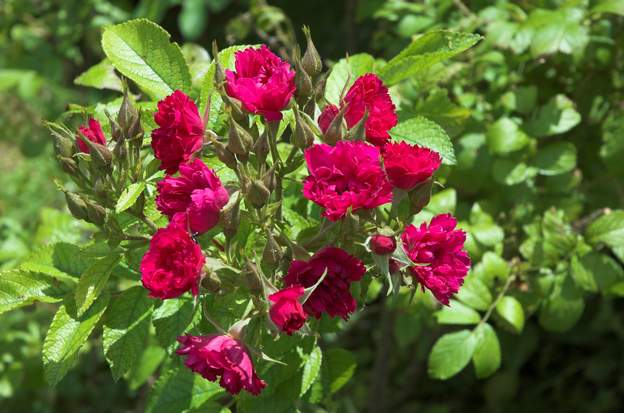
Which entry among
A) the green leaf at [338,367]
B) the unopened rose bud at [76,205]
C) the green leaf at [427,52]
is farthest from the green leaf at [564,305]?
the unopened rose bud at [76,205]

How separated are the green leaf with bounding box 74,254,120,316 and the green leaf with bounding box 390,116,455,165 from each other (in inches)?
21.0

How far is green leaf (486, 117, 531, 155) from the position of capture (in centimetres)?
191

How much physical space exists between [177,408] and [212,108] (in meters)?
0.50

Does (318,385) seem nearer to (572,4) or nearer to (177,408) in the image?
(177,408)

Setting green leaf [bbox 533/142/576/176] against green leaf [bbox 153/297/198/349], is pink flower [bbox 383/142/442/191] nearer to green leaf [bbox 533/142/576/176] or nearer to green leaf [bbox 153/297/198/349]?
green leaf [bbox 153/297/198/349]

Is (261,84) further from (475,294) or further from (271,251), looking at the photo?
(475,294)

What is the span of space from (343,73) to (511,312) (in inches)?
25.2

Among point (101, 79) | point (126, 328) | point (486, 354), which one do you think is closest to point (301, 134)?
point (126, 328)

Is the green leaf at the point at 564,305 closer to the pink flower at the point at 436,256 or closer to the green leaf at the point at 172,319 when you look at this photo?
the pink flower at the point at 436,256

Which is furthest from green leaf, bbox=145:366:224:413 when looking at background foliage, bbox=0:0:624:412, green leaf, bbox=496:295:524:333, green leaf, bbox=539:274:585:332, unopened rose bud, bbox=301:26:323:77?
green leaf, bbox=539:274:585:332

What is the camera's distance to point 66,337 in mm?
1293

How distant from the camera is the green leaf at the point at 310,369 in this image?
1387mm

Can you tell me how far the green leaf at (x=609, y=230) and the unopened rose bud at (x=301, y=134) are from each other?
0.87 metres

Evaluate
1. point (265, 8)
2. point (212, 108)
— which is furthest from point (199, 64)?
point (265, 8)
